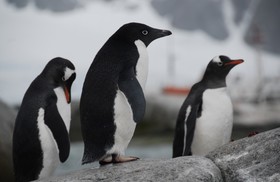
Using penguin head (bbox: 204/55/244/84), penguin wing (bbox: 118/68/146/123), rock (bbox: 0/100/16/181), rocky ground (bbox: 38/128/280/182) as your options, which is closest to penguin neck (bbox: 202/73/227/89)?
penguin head (bbox: 204/55/244/84)

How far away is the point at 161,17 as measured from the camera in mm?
12117

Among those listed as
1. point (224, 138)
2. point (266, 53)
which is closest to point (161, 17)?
point (266, 53)

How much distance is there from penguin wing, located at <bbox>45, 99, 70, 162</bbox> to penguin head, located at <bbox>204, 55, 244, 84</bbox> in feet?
2.74

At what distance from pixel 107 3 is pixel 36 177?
10.7 m

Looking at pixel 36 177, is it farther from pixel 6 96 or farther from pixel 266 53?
pixel 266 53

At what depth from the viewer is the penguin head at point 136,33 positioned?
2.15 meters

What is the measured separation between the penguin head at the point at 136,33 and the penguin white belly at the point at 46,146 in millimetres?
417

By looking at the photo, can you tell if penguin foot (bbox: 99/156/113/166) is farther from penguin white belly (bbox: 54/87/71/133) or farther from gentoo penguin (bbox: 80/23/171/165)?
penguin white belly (bbox: 54/87/71/133)

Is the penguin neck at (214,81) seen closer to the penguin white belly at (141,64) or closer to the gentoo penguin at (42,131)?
the penguin white belly at (141,64)

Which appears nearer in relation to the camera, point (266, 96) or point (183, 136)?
point (183, 136)

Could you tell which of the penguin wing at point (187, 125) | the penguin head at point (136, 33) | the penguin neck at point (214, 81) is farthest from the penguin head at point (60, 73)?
the penguin neck at point (214, 81)

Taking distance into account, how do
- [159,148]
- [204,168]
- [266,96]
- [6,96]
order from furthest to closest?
[266,96] < [6,96] < [159,148] < [204,168]

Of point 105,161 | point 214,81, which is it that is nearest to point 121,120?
point 105,161

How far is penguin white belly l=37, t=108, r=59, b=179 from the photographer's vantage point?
213 centimetres
